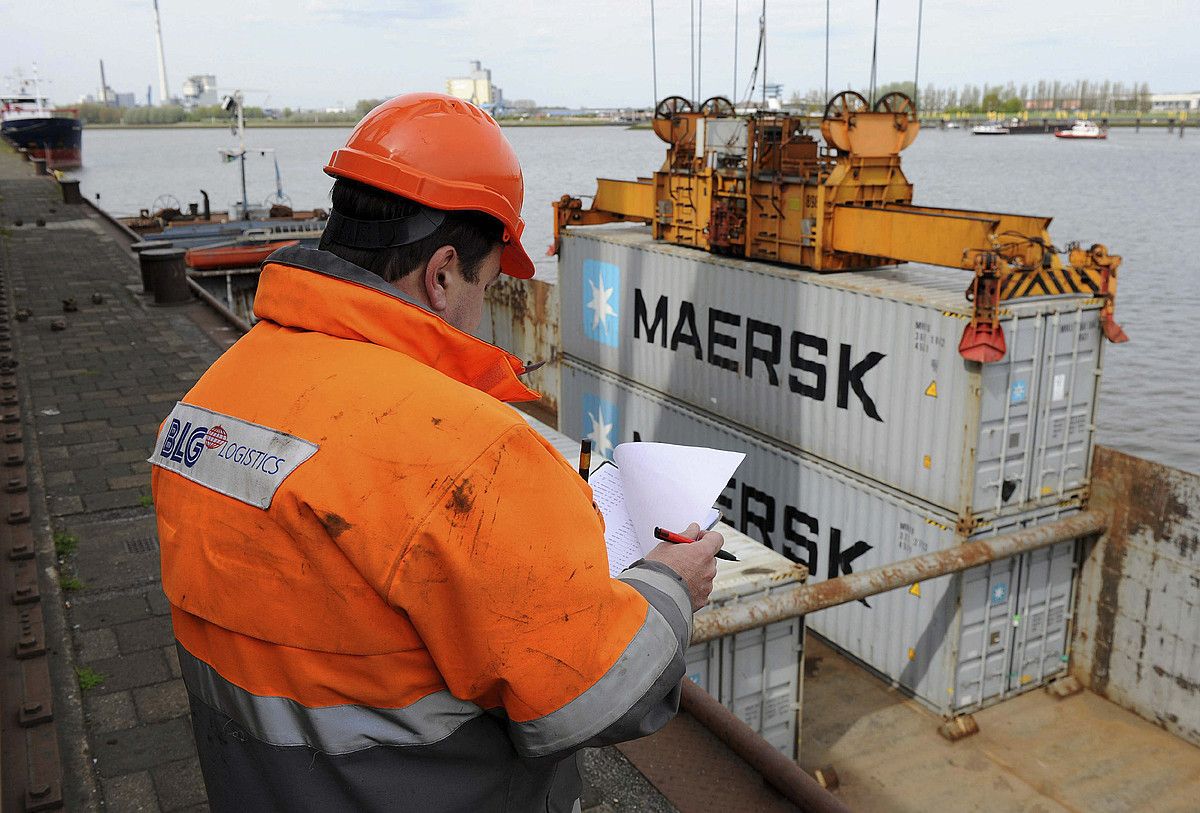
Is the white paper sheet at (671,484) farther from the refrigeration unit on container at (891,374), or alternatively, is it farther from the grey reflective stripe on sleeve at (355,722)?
the refrigeration unit on container at (891,374)

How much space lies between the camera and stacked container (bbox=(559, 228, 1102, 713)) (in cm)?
917

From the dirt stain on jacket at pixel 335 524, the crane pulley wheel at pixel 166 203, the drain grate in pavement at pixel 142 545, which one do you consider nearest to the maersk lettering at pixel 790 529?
the drain grate in pavement at pixel 142 545

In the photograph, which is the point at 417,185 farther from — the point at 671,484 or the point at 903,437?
the point at 903,437

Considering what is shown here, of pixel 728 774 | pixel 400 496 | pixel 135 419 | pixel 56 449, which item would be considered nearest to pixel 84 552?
pixel 56 449

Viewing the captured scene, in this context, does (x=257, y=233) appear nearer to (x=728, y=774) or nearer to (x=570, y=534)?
(x=728, y=774)

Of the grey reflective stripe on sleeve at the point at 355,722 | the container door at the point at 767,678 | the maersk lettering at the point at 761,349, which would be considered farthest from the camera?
the maersk lettering at the point at 761,349

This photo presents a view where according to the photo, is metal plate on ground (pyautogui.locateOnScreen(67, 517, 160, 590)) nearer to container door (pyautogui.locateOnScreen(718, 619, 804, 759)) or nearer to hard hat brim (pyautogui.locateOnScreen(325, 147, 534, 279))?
container door (pyautogui.locateOnScreen(718, 619, 804, 759))

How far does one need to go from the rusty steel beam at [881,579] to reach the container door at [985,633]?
0.45 m

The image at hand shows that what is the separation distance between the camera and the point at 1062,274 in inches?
359

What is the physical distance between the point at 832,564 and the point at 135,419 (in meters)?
7.49

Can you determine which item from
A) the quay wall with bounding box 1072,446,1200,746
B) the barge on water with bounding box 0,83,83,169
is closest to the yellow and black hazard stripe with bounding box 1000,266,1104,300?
the quay wall with bounding box 1072,446,1200,746

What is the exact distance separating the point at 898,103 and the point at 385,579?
11.9 meters

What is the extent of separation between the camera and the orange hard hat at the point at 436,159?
1760 mm

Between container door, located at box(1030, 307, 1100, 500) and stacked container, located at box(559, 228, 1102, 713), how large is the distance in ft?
0.06
